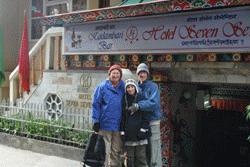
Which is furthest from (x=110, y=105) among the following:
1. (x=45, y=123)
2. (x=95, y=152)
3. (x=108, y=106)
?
(x=45, y=123)

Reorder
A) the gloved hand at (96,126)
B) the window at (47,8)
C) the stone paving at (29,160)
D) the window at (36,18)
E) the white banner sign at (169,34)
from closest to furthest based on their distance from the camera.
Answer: the gloved hand at (96,126) < the white banner sign at (169,34) < the stone paving at (29,160) < the window at (47,8) < the window at (36,18)

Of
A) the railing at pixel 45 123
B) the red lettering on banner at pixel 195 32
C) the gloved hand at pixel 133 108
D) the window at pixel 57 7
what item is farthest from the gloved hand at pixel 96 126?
the window at pixel 57 7

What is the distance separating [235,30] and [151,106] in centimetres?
191

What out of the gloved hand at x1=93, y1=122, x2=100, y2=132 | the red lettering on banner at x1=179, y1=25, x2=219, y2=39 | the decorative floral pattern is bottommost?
the gloved hand at x1=93, y1=122, x2=100, y2=132

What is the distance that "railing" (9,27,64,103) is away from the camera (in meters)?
10.3

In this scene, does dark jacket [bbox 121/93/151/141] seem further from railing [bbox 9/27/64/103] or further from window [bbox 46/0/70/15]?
window [bbox 46/0/70/15]

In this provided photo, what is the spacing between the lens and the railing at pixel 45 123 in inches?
346

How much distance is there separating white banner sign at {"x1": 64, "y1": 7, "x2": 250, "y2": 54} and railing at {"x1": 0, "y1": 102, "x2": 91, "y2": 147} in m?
1.48

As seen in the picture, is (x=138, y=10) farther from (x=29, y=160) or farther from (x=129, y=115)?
(x=29, y=160)

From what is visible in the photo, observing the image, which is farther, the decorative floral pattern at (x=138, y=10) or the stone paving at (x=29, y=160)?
the stone paving at (x=29, y=160)

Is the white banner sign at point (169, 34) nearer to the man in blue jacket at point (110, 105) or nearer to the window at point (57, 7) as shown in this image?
the man in blue jacket at point (110, 105)

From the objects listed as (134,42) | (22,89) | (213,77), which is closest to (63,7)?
(22,89)

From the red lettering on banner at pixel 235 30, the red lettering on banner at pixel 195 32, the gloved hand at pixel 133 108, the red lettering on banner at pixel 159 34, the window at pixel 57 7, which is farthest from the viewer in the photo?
the window at pixel 57 7

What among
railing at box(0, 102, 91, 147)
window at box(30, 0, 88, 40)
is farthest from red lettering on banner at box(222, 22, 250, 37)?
window at box(30, 0, 88, 40)
